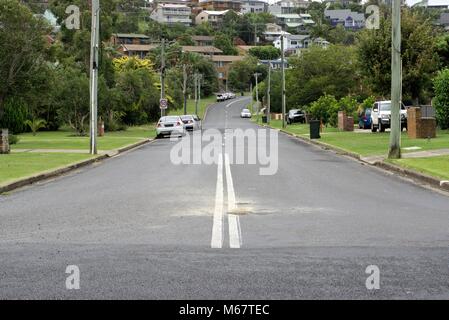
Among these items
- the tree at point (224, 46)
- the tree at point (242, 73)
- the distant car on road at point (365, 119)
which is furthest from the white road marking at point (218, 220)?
the tree at point (224, 46)

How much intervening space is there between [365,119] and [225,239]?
45579mm

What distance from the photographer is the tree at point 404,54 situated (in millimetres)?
44938

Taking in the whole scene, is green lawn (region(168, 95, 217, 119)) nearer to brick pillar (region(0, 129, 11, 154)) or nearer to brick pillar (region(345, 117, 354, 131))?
brick pillar (region(345, 117, 354, 131))

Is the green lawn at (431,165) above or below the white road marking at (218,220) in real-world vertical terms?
above

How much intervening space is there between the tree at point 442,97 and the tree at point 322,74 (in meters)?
36.7

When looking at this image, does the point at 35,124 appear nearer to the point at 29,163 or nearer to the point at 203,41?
the point at 29,163

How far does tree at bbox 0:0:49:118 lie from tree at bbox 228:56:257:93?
13159cm

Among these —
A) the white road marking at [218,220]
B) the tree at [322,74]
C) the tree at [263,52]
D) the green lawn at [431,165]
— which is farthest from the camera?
the tree at [263,52]

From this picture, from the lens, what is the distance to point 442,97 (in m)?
39.8

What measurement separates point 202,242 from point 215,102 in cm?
14802

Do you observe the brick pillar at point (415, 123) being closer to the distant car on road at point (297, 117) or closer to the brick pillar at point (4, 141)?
the brick pillar at point (4, 141)

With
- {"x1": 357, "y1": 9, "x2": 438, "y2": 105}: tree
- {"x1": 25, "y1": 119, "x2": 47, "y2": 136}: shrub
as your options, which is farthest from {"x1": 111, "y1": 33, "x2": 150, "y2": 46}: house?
{"x1": 357, "y1": 9, "x2": 438, "y2": 105}: tree

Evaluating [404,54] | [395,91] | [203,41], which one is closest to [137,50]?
[203,41]

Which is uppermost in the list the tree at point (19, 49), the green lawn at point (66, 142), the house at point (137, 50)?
the house at point (137, 50)
